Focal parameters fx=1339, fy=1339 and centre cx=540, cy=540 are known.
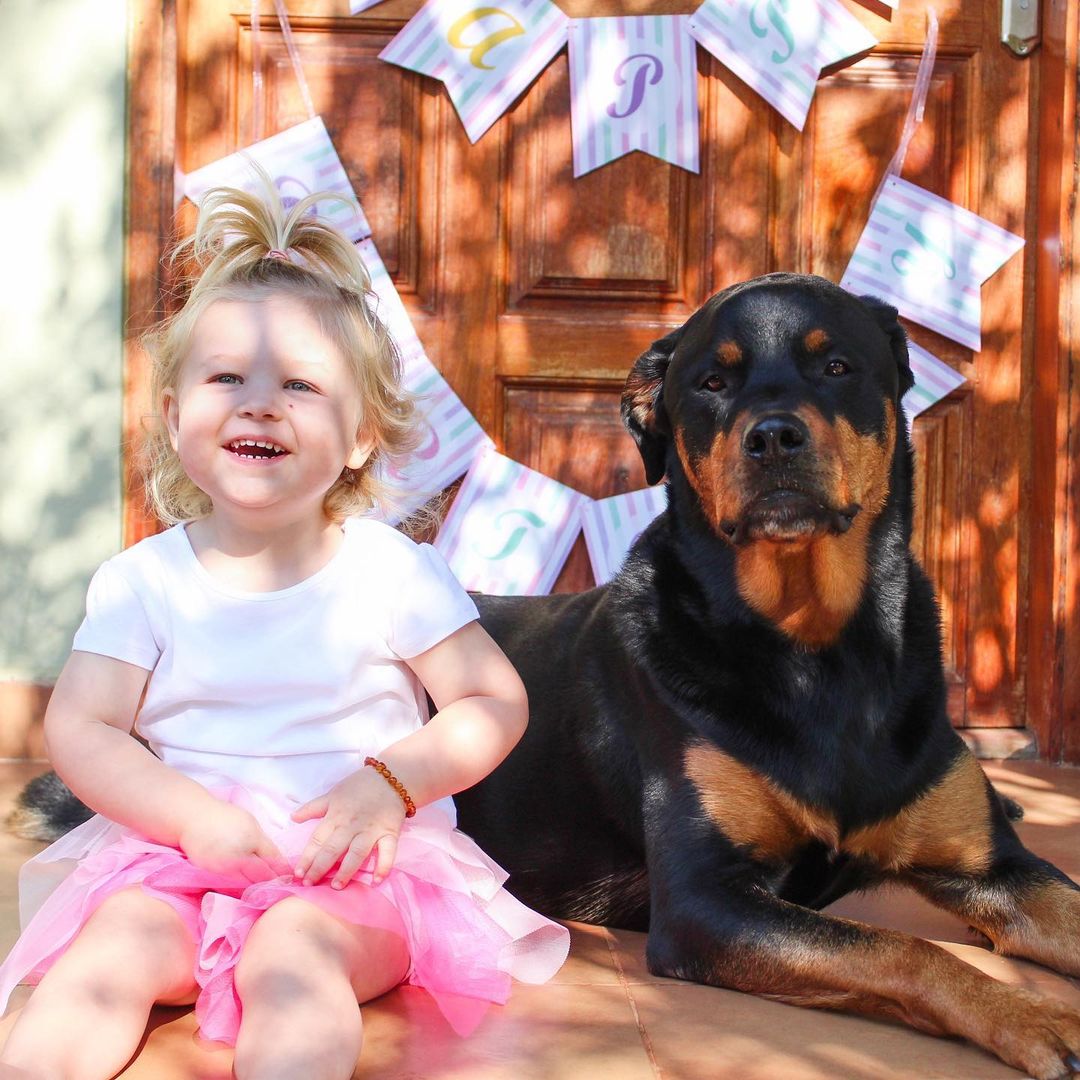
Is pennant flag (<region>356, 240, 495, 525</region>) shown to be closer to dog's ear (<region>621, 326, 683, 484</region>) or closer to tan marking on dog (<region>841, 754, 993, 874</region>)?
dog's ear (<region>621, 326, 683, 484</region>)

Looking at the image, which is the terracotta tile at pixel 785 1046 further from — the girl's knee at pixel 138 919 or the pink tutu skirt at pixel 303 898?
the girl's knee at pixel 138 919

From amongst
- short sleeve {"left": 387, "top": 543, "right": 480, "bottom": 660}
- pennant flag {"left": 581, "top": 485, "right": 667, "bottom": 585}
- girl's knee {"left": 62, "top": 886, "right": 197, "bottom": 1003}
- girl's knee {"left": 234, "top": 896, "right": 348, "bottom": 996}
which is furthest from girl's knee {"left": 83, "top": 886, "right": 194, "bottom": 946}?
pennant flag {"left": 581, "top": 485, "right": 667, "bottom": 585}

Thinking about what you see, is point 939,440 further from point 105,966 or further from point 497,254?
point 105,966

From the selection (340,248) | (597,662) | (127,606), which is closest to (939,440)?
(597,662)


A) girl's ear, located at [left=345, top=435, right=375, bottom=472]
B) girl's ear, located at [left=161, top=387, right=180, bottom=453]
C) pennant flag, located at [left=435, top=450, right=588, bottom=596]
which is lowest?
pennant flag, located at [left=435, top=450, right=588, bottom=596]

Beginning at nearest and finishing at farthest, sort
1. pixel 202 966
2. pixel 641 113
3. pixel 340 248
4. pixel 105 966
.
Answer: pixel 105 966 → pixel 202 966 → pixel 340 248 → pixel 641 113

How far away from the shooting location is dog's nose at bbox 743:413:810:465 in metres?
2.50

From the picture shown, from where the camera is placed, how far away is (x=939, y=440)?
14.1 ft

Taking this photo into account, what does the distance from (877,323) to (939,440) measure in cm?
157

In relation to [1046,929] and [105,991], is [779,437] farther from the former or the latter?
[105,991]

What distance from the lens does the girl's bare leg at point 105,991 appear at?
1.75 meters

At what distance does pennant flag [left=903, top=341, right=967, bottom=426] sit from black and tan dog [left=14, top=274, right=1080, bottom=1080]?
54.2 inches

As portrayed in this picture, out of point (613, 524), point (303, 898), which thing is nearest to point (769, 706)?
point (303, 898)

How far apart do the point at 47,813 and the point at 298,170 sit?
205 centimetres
